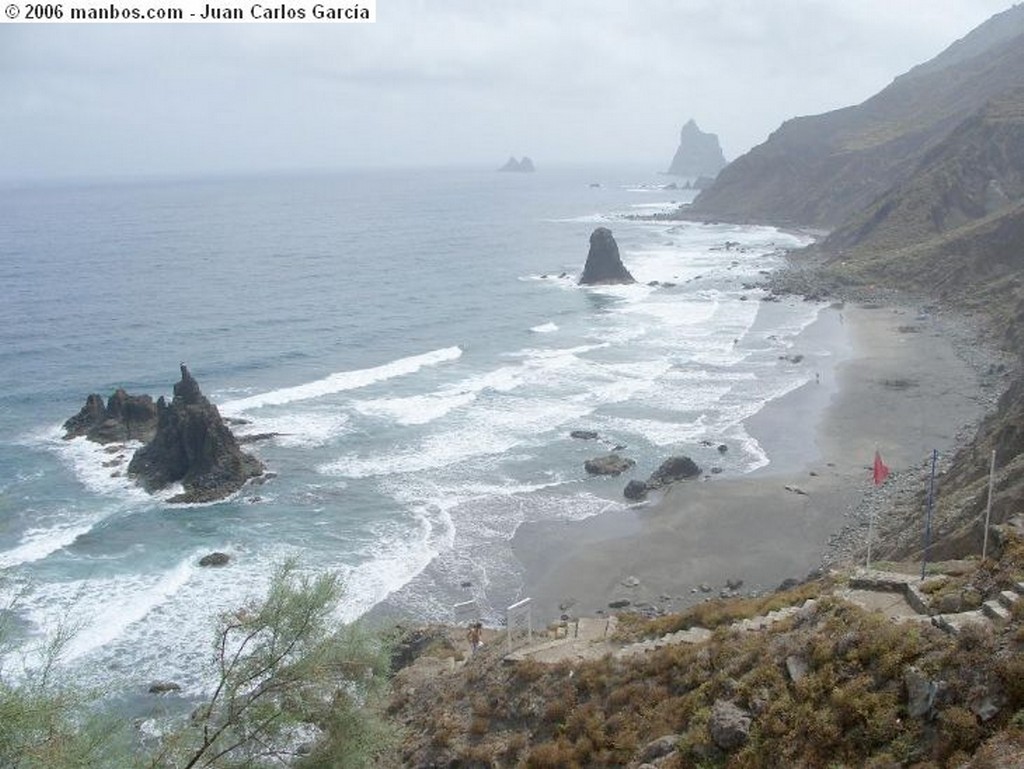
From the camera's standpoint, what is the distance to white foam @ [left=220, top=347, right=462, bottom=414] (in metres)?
57.2

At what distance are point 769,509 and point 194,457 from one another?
2888 centimetres

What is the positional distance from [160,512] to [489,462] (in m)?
16.6

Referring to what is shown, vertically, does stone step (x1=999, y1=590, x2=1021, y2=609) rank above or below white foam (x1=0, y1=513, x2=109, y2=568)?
above

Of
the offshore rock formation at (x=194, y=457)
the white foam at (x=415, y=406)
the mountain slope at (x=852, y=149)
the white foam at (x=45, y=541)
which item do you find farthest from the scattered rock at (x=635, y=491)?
the mountain slope at (x=852, y=149)

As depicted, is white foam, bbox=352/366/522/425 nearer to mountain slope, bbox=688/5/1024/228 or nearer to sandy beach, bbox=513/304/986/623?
sandy beach, bbox=513/304/986/623

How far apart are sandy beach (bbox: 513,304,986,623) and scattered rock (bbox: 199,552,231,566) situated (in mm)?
12191

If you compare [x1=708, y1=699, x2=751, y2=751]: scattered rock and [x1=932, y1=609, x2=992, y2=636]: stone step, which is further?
[x1=708, y1=699, x2=751, y2=751]: scattered rock

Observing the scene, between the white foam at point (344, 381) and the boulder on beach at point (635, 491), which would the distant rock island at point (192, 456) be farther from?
the boulder on beach at point (635, 491)

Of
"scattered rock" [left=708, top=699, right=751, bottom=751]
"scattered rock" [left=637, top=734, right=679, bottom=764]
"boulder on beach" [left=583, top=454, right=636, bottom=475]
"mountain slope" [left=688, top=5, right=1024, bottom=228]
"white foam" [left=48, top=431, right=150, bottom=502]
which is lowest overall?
"white foam" [left=48, top=431, right=150, bottom=502]

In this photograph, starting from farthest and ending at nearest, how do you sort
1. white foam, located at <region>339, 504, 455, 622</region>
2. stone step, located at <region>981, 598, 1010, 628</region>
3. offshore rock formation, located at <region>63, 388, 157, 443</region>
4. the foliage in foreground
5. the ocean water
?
offshore rock formation, located at <region>63, 388, 157, 443</region> → the ocean water → white foam, located at <region>339, 504, 455, 622</region> → the foliage in foreground → stone step, located at <region>981, 598, 1010, 628</region>

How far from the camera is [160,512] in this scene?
4038cm

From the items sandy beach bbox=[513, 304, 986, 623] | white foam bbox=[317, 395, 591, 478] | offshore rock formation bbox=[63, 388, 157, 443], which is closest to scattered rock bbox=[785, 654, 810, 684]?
sandy beach bbox=[513, 304, 986, 623]

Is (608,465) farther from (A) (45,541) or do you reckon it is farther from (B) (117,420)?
(B) (117,420)

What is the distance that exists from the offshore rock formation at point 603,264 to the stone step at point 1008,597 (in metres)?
89.4
